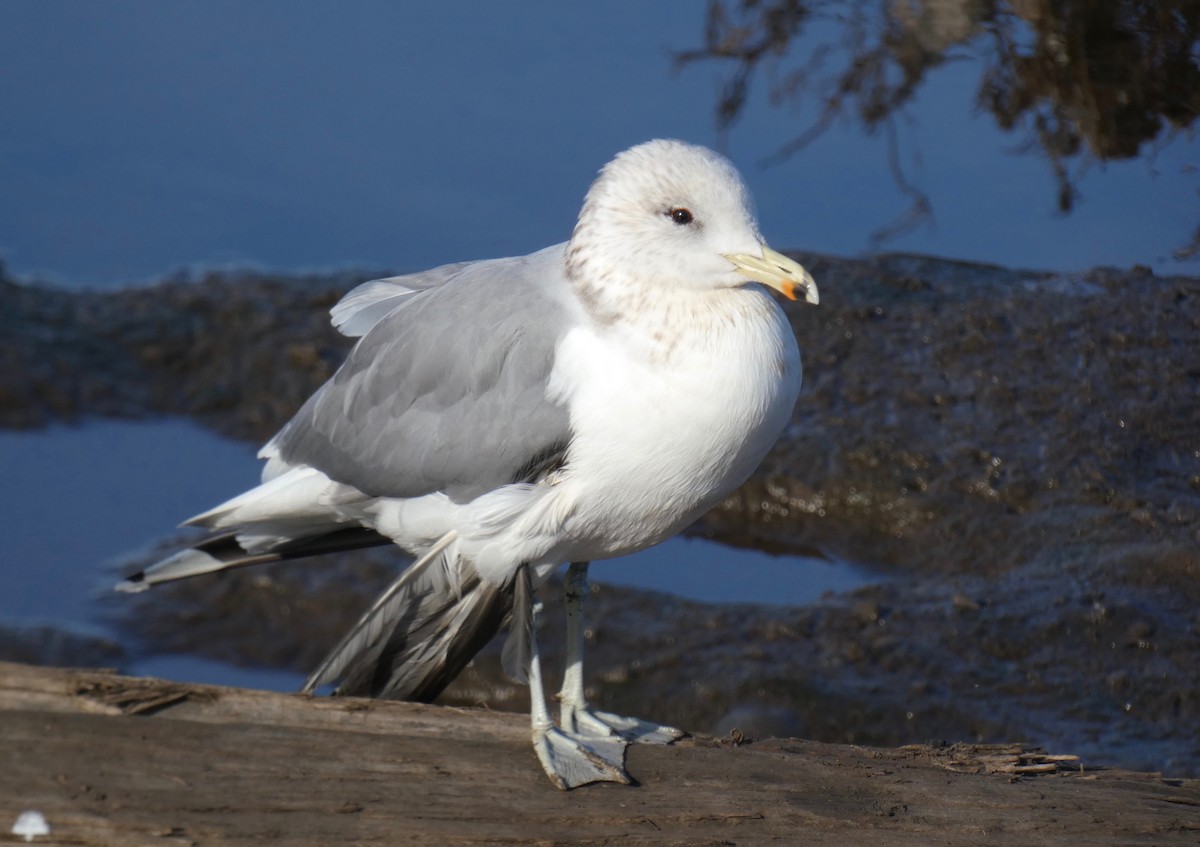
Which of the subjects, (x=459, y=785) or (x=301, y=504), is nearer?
(x=459, y=785)

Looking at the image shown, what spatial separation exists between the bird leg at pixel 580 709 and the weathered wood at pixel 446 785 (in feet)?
0.59

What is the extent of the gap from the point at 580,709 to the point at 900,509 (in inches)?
82.6

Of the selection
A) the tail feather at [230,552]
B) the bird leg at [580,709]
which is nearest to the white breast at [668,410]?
the bird leg at [580,709]

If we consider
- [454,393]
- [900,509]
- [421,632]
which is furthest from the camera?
[900,509]

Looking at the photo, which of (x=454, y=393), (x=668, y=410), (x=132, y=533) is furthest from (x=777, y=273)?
(x=132, y=533)

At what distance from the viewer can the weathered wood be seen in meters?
2.65

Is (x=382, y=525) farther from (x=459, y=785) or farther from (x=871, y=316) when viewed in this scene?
(x=871, y=316)

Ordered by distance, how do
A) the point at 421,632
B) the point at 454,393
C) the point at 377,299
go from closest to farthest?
the point at 454,393, the point at 421,632, the point at 377,299

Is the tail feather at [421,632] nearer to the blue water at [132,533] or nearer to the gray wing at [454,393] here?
the gray wing at [454,393]

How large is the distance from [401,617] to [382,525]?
25 centimetres

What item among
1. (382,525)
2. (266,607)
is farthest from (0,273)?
(382,525)

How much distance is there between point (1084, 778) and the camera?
11.1ft

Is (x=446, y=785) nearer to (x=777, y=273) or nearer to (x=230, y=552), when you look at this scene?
(x=777, y=273)

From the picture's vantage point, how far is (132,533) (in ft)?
17.9
